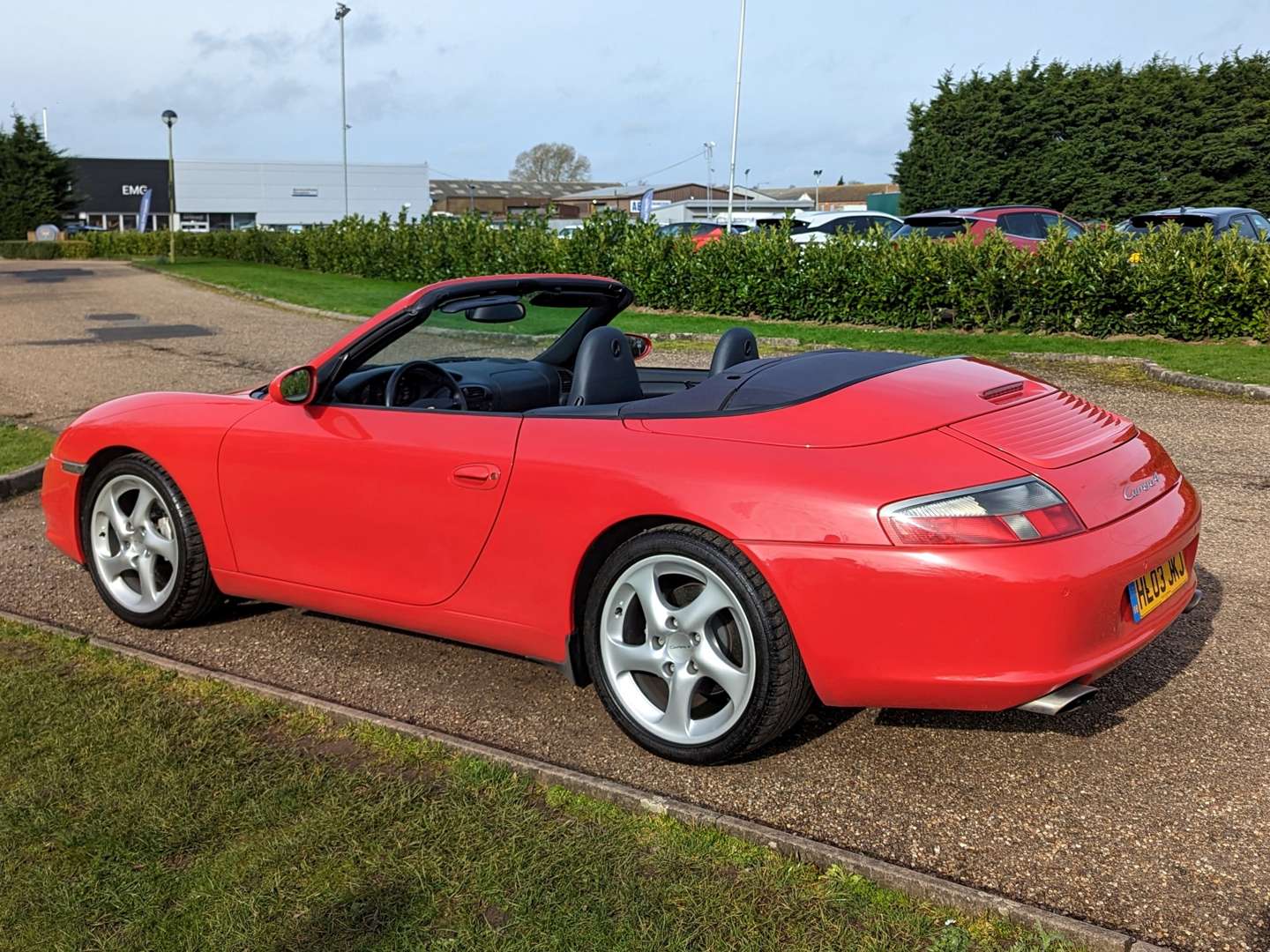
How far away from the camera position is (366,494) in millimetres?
3900

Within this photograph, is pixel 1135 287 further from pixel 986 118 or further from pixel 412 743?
pixel 986 118

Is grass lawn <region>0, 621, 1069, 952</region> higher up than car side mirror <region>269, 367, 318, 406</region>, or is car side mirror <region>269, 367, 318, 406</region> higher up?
car side mirror <region>269, 367, 318, 406</region>

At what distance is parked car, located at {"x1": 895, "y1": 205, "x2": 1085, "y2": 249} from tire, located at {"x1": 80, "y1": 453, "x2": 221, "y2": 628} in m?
12.2

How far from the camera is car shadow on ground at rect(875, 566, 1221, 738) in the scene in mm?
3631

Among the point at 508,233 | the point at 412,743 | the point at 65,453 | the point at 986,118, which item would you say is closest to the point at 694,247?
the point at 508,233

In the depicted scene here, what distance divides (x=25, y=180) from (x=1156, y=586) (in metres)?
60.3

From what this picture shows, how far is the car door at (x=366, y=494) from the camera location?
3684 mm

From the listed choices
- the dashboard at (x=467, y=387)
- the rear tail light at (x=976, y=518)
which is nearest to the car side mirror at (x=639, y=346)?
the dashboard at (x=467, y=387)

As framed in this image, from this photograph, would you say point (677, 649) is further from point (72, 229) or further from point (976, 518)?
point (72, 229)

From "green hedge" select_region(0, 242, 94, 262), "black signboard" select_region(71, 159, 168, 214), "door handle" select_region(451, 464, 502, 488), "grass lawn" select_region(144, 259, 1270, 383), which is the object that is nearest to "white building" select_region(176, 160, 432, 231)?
"black signboard" select_region(71, 159, 168, 214)

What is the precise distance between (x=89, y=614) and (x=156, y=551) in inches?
22.3

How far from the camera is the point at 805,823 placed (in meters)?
3.06

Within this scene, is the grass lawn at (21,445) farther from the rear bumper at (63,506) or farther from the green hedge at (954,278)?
the green hedge at (954,278)

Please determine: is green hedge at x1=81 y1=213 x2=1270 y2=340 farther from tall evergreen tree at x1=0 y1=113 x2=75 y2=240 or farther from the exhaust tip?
tall evergreen tree at x1=0 y1=113 x2=75 y2=240
